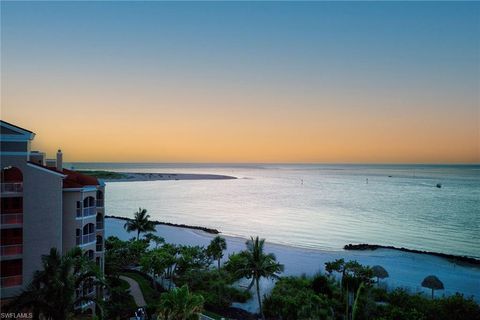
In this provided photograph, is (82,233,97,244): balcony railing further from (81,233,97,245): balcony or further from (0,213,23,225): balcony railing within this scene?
(0,213,23,225): balcony railing

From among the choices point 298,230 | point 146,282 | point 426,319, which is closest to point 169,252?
point 146,282

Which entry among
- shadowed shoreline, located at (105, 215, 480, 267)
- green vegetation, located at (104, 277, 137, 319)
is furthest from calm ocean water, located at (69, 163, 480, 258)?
green vegetation, located at (104, 277, 137, 319)

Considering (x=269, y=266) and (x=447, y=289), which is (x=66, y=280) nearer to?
(x=269, y=266)

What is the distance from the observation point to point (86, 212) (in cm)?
2947

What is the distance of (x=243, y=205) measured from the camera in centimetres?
10588

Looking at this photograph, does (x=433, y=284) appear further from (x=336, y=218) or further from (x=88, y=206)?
(x=336, y=218)

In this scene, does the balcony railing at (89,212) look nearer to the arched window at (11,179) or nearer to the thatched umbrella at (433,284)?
the arched window at (11,179)

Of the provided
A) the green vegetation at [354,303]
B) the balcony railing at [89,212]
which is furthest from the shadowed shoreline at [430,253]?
the balcony railing at [89,212]

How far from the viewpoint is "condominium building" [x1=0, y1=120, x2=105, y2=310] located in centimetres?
2573

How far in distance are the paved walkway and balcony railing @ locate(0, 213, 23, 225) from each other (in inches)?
477

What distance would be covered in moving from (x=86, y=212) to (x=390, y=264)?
38.8 meters

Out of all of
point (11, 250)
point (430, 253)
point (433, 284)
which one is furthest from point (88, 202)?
point (430, 253)

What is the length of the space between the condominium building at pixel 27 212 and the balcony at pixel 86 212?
16.7 inches

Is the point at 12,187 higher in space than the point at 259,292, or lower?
higher
